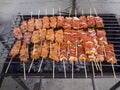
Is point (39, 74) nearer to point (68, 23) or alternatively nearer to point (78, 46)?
point (78, 46)

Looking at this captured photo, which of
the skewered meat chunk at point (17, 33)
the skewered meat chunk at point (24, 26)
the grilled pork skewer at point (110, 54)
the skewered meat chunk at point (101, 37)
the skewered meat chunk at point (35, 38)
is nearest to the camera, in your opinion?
the grilled pork skewer at point (110, 54)

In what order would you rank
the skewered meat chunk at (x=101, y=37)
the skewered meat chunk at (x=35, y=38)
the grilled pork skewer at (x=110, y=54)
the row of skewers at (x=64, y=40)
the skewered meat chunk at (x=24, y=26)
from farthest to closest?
the skewered meat chunk at (x=24, y=26)
the skewered meat chunk at (x=35, y=38)
the skewered meat chunk at (x=101, y=37)
the row of skewers at (x=64, y=40)
the grilled pork skewer at (x=110, y=54)

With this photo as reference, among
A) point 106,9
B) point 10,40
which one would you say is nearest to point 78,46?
point 10,40

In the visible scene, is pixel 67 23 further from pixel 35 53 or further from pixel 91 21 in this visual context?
pixel 35 53

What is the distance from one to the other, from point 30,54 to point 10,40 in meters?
0.70

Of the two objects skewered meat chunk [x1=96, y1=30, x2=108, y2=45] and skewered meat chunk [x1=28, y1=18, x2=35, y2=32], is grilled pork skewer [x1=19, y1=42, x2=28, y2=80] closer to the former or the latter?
skewered meat chunk [x1=28, y1=18, x2=35, y2=32]

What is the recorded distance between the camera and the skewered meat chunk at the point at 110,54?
4026 mm

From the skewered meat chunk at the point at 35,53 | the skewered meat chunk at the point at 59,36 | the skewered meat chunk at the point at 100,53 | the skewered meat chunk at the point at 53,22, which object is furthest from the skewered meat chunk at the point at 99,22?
the skewered meat chunk at the point at 35,53

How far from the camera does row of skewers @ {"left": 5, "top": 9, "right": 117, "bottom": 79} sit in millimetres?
4125

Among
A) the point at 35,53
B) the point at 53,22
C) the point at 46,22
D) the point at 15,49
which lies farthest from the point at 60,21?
the point at 15,49

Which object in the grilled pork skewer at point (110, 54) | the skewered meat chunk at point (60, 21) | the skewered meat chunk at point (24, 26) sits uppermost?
the skewered meat chunk at point (60, 21)

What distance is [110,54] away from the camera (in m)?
4.16

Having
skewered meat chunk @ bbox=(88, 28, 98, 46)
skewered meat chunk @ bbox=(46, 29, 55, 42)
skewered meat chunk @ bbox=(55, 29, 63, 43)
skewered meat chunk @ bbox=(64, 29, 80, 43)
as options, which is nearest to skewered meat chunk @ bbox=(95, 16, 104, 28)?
skewered meat chunk @ bbox=(88, 28, 98, 46)

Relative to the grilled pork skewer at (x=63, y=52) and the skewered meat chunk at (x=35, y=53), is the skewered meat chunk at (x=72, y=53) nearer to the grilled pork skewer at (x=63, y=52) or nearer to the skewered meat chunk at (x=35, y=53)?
the grilled pork skewer at (x=63, y=52)
